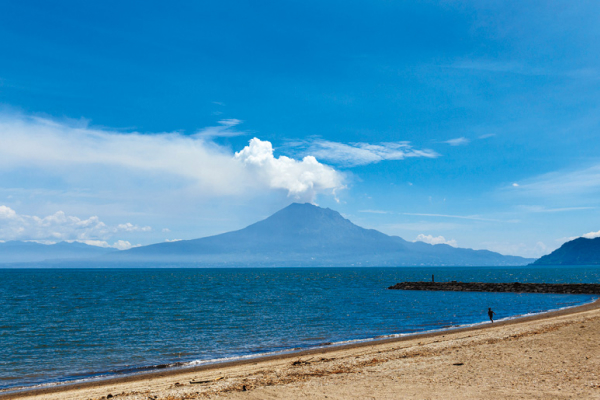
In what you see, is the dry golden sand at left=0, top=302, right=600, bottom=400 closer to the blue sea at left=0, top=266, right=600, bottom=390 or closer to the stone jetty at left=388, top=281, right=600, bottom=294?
the blue sea at left=0, top=266, right=600, bottom=390

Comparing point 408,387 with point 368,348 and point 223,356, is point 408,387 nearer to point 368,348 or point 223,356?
point 368,348

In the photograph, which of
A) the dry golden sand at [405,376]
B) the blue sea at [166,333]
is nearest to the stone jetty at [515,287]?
the blue sea at [166,333]

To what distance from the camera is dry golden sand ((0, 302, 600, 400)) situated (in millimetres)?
13602

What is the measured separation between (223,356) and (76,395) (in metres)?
10.1

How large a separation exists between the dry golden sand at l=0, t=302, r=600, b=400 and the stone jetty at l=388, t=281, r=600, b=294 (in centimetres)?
7301

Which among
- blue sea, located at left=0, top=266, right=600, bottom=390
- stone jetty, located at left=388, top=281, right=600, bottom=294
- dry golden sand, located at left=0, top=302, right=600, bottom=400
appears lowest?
stone jetty, located at left=388, top=281, right=600, bottom=294

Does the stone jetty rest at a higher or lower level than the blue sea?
lower

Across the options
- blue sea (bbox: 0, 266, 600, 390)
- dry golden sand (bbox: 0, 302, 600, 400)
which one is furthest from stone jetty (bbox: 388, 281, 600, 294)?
dry golden sand (bbox: 0, 302, 600, 400)

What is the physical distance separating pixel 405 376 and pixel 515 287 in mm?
89341

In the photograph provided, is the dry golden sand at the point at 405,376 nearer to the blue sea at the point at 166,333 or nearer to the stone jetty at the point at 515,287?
the blue sea at the point at 166,333

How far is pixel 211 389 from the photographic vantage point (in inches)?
604

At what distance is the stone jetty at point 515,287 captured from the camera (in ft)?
274

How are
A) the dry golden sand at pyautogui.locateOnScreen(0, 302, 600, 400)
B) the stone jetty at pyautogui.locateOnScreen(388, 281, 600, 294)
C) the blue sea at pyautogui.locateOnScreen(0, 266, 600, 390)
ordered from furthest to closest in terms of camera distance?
the stone jetty at pyautogui.locateOnScreen(388, 281, 600, 294)
the blue sea at pyautogui.locateOnScreen(0, 266, 600, 390)
the dry golden sand at pyautogui.locateOnScreen(0, 302, 600, 400)

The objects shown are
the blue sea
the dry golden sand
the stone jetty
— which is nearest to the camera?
the dry golden sand
